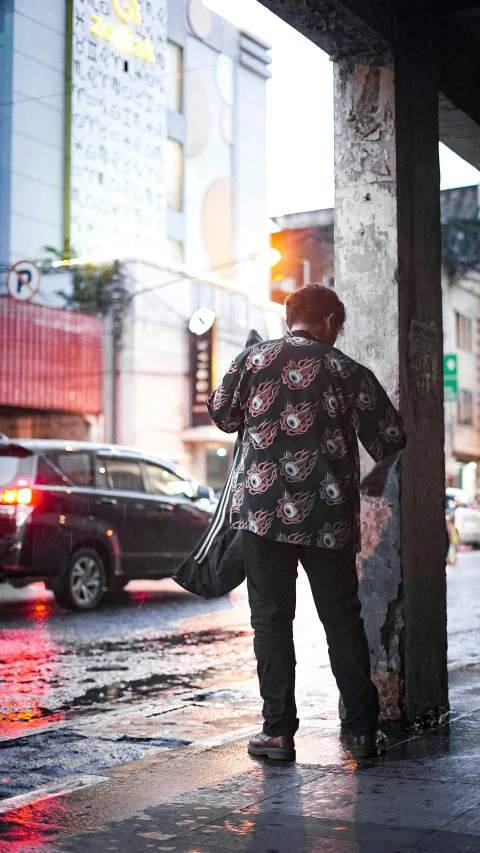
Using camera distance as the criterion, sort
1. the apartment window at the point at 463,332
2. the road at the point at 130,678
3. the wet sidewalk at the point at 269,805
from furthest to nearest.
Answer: the apartment window at the point at 463,332 → the road at the point at 130,678 → the wet sidewalk at the point at 269,805

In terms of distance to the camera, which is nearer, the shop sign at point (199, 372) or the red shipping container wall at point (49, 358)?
the red shipping container wall at point (49, 358)

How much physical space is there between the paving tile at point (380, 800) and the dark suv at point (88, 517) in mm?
7599

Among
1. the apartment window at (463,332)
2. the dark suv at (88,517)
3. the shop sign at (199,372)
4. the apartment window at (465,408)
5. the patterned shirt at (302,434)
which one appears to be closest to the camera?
the patterned shirt at (302,434)

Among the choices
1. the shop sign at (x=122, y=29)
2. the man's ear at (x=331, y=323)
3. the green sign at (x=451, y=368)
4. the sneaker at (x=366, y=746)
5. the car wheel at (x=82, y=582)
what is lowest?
the sneaker at (x=366, y=746)

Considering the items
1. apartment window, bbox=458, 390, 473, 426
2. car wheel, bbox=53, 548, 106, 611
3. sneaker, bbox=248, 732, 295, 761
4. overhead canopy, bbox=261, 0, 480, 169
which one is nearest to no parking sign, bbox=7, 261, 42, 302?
car wheel, bbox=53, 548, 106, 611

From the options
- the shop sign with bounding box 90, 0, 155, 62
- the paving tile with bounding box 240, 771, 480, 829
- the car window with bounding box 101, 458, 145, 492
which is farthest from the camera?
the shop sign with bounding box 90, 0, 155, 62

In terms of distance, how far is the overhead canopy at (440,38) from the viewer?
4867mm

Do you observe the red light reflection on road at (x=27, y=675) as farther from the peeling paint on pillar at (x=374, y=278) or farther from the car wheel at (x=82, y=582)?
the peeling paint on pillar at (x=374, y=278)

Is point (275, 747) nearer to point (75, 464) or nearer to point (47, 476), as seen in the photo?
point (47, 476)

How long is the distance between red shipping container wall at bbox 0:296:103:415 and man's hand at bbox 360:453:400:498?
18.7 m

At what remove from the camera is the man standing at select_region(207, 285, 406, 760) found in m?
4.36

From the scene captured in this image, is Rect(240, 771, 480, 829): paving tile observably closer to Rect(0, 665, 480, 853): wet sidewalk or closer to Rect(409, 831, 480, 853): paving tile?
Rect(0, 665, 480, 853): wet sidewalk

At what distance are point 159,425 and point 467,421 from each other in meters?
21.7

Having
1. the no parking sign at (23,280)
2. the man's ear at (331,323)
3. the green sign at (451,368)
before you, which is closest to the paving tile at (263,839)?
the man's ear at (331,323)
